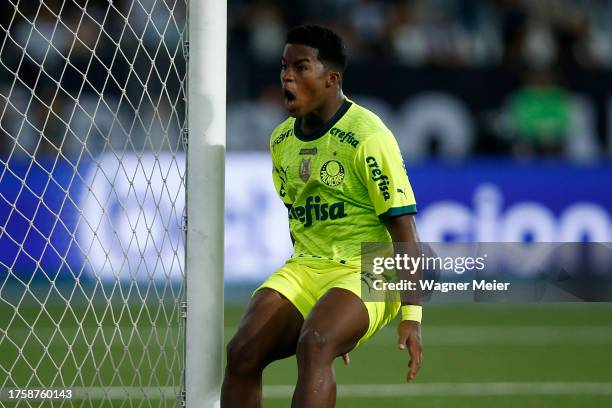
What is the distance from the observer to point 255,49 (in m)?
13.0

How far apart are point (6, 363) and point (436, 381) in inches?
109

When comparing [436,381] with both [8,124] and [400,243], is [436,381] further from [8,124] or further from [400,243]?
[8,124]

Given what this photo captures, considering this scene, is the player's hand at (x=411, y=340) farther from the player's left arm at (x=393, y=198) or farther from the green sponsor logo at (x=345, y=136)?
the green sponsor logo at (x=345, y=136)

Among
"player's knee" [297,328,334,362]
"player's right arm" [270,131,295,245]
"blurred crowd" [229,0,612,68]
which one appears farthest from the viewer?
"blurred crowd" [229,0,612,68]

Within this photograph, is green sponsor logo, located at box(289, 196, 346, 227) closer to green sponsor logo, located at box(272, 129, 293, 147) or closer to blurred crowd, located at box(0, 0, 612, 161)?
green sponsor logo, located at box(272, 129, 293, 147)

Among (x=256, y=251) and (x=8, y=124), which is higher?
(x=8, y=124)

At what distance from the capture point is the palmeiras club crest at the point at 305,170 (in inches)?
177

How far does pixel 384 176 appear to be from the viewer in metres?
4.29

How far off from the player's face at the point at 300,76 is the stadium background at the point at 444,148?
275cm

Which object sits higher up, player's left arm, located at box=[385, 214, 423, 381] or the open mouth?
the open mouth

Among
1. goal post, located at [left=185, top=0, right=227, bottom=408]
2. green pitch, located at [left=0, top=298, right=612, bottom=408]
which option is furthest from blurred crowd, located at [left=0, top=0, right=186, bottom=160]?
goal post, located at [left=185, top=0, right=227, bottom=408]

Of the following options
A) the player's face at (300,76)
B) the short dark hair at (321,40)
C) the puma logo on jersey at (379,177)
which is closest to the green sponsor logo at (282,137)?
the player's face at (300,76)

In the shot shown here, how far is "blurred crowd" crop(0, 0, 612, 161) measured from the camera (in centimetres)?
1095

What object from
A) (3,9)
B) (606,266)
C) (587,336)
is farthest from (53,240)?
(606,266)
